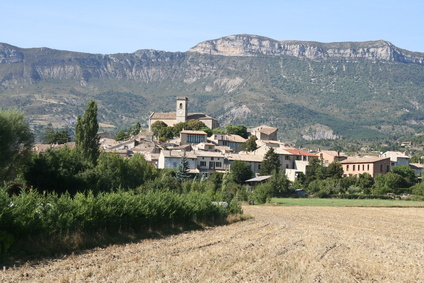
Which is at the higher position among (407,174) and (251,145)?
(251,145)

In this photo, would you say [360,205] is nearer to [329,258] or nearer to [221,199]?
[221,199]

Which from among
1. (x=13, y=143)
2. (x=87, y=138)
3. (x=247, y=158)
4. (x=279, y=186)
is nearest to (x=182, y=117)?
(x=247, y=158)

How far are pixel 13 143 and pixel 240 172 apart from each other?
6151 centimetres

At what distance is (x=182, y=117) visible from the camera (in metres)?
178

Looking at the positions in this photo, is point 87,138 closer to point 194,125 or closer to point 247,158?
point 247,158

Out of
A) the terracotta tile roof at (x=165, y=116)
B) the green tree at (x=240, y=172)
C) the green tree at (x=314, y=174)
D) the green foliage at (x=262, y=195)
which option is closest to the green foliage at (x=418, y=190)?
the green tree at (x=314, y=174)

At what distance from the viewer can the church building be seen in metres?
174

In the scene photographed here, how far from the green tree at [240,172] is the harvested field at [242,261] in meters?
72.3

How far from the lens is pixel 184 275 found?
55.8 feet

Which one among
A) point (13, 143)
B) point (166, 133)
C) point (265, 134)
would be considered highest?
point (13, 143)

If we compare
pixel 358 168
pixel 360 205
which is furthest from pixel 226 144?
pixel 360 205

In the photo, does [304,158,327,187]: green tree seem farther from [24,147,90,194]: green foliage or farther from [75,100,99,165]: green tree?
[24,147,90,194]: green foliage

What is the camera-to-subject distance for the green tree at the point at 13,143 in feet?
137

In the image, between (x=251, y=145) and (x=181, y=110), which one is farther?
(x=181, y=110)
